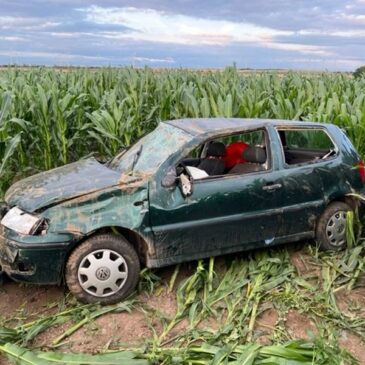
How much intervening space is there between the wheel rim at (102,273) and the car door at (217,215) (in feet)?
1.24

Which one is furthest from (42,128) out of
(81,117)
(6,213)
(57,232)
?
(57,232)

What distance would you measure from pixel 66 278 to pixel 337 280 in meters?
2.54

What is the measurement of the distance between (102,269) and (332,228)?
2.52m

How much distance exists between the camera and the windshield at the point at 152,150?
511cm

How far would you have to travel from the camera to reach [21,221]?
15.0 ft

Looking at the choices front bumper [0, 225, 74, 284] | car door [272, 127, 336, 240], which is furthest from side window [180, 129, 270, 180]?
front bumper [0, 225, 74, 284]

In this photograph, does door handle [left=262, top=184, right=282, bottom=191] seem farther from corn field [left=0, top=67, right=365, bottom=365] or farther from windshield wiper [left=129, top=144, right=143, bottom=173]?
windshield wiper [left=129, top=144, right=143, bottom=173]

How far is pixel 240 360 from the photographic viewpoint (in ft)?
12.4

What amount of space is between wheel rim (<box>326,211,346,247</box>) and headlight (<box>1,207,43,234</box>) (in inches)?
117

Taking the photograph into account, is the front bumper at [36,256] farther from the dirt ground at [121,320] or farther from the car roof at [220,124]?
the car roof at [220,124]

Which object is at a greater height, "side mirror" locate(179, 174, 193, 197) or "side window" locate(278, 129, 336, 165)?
"side window" locate(278, 129, 336, 165)

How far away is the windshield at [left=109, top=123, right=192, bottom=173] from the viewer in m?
5.11

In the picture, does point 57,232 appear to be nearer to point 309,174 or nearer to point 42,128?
point 309,174

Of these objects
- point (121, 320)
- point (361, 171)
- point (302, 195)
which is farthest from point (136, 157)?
point (361, 171)
